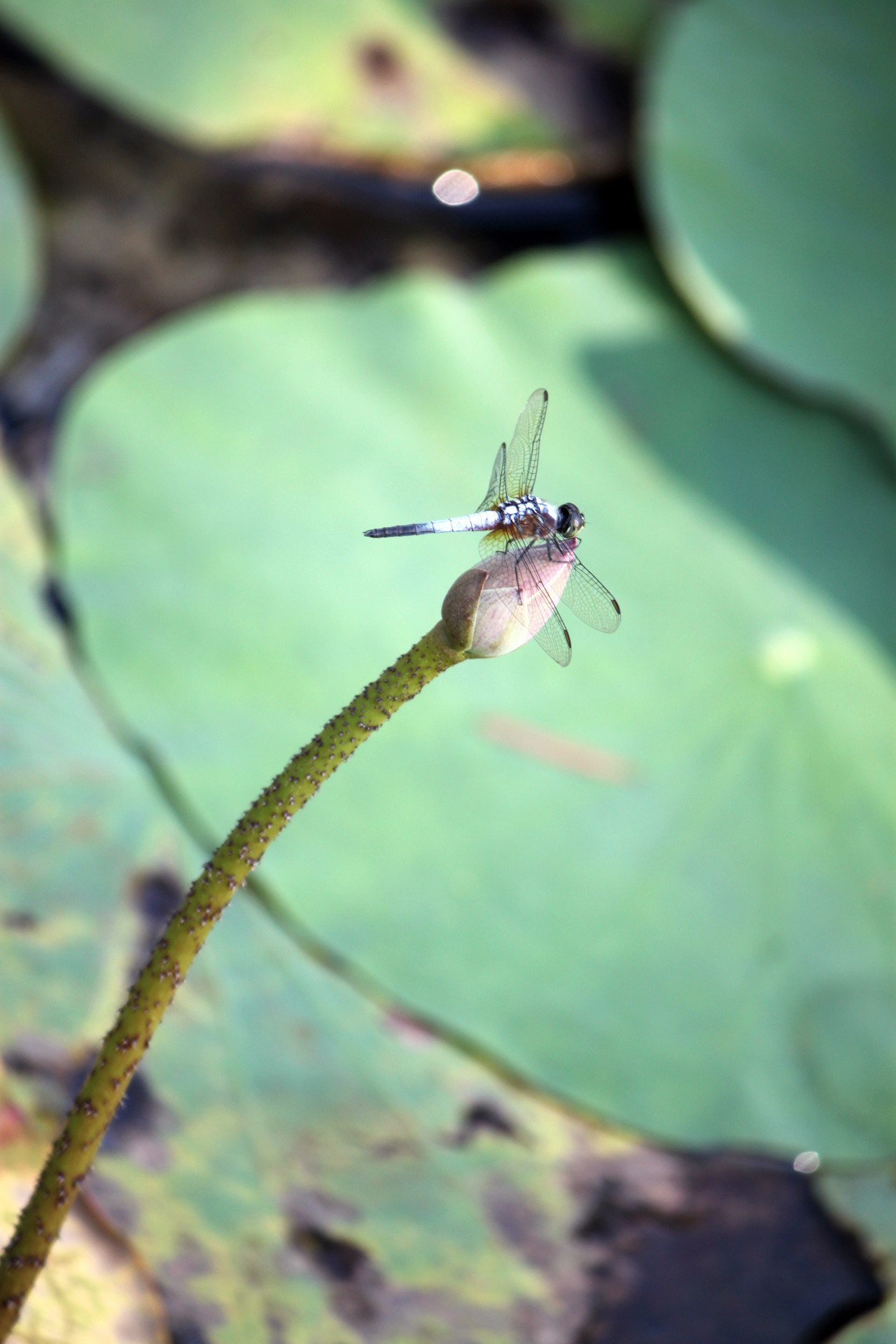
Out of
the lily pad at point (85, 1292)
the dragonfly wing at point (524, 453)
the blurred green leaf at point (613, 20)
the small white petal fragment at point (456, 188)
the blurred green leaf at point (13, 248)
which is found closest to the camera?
the lily pad at point (85, 1292)

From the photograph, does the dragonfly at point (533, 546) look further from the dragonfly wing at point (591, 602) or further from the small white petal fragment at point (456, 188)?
the small white petal fragment at point (456, 188)

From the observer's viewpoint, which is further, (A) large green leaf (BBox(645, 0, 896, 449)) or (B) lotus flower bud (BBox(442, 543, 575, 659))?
(A) large green leaf (BBox(645, 0, 896, 449))

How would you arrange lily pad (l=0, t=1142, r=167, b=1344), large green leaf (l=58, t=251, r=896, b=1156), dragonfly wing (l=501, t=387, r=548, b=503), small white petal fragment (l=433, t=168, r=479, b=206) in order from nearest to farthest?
lily pad (l=0, t=1142, r=167, b=1344) < dragonfly wing (l=501, t=387, r=548, b=503) < large green leaf (l=58, t=251, r=896, b=1156) < small white petal fragment (l=433, t=168, r=479, b=206)

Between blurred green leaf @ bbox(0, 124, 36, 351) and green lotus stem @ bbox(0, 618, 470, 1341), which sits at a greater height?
blurred green leaf @ bbox(0, 124, 36, 351)

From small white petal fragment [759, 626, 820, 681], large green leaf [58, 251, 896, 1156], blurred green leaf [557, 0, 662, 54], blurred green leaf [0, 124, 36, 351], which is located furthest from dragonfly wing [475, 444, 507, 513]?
blurred green leaf [557, 0, 662, 54]

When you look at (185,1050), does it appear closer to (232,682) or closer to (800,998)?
(232,682)

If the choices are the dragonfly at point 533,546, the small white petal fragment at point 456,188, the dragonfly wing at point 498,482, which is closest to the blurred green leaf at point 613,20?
the small white petal fragment at point 456,188

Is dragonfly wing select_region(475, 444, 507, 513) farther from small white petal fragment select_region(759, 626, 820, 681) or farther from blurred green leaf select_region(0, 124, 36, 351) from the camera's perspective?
blurred green leaf select_region(0, 124, 36, 351)

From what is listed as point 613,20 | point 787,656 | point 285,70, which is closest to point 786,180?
point 613,20

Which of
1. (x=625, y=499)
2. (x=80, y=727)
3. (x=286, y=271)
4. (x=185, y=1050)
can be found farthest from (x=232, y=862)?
(x=286, y=271)
